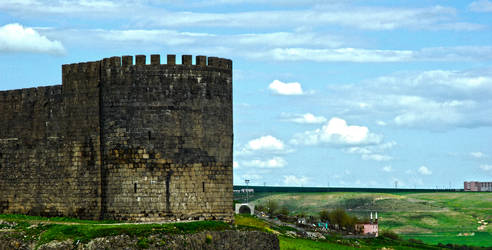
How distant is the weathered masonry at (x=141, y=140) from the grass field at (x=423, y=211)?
4017 inches

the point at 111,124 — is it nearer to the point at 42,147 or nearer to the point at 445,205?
the point at 42,147

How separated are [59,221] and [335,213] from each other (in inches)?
3375

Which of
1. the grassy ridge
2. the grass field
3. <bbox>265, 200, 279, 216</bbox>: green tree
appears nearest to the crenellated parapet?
the grassy ridge

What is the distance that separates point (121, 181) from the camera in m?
26.9

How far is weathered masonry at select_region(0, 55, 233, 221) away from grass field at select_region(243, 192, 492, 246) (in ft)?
335

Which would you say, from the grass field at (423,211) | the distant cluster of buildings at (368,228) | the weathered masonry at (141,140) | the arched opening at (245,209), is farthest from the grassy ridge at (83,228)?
the grass field at (423,211)

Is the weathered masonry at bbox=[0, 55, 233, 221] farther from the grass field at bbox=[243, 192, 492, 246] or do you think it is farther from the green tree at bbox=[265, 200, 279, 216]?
the grass field at bbox=[243, 192, 492, 246]

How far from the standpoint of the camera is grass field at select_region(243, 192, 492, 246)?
13738cm

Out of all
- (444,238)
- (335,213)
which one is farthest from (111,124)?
(444,238)

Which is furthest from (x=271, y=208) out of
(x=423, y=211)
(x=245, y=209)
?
(x=423, y=211)

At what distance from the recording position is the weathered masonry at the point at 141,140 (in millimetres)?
26734

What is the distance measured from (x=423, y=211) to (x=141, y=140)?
5341 inches

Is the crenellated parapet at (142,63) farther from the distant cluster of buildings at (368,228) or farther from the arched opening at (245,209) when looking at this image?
the distant cluster of buildings at (368,228)

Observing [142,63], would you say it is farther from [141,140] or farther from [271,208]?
[271,208]
